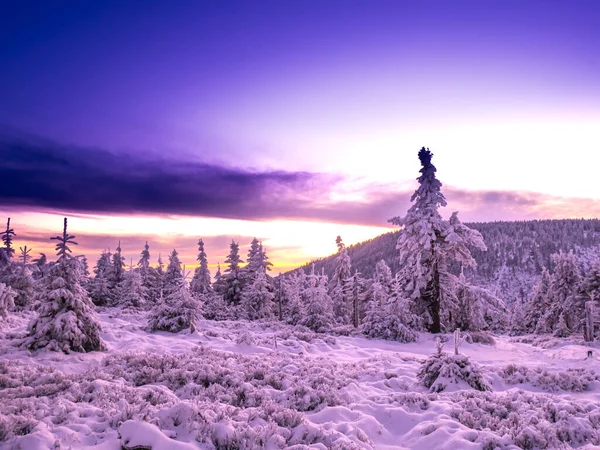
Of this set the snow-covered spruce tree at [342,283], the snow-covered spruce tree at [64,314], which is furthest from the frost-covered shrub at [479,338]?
the snow-covered spruce tree at [342,283]

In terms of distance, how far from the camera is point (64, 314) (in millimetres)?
13438

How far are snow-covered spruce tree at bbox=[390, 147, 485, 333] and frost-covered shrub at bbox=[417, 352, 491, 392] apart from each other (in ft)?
41.1

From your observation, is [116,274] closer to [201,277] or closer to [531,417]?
[201,277]

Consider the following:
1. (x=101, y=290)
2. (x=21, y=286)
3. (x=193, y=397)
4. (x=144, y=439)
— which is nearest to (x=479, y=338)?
(x=193, y=397)

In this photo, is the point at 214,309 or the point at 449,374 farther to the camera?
the point at 214,309

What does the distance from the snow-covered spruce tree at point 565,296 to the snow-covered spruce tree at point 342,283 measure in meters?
22.1

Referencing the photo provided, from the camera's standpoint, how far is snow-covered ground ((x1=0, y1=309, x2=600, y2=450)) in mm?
6258

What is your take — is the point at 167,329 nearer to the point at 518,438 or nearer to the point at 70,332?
the point at 70,332

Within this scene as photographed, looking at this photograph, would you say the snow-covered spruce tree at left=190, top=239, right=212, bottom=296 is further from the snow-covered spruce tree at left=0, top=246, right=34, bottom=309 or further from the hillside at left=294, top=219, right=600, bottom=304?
the hillside at left=294, top=219, right=600, bottom=304

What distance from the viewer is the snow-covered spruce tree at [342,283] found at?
138 feet

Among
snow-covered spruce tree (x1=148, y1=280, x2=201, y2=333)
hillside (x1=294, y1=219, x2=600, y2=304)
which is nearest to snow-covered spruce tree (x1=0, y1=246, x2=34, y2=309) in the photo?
snow-covered spruce tree (x1=148, y1=280, x2=201, y2=333)

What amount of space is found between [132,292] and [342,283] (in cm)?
2529

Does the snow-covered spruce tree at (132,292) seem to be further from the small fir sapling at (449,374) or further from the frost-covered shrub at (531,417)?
the frost-covered shrub at (531,417)

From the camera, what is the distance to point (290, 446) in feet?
19.9
